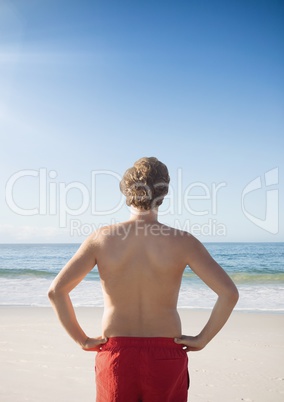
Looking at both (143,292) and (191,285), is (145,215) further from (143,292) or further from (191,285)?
(191,285)

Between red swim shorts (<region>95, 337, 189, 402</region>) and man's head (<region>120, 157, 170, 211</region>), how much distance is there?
0.59 m

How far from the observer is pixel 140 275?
1832mm

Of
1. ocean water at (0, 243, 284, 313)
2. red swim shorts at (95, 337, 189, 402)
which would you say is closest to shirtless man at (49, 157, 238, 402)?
red swim shorts at (95, 337, 189, 402)

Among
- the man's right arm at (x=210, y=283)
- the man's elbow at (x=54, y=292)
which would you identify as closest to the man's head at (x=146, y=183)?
the man's right arm at (x=210, y=283)

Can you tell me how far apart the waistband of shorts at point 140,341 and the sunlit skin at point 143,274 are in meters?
0.02

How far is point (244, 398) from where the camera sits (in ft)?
14.7

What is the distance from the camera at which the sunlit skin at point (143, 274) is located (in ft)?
6.01

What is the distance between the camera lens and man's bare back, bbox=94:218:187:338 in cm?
183

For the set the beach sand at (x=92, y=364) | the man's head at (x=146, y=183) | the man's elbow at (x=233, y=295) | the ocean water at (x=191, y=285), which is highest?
the man's head at (x=146, y=183)

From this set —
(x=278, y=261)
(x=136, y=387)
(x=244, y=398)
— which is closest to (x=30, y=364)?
(x=244, y=398)

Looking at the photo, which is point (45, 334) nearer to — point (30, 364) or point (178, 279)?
point (30, 364)

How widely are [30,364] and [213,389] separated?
7.65 feet

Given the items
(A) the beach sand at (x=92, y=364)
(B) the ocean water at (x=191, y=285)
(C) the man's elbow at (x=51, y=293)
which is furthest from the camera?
(B) the ocean water at (x=191, y=285)

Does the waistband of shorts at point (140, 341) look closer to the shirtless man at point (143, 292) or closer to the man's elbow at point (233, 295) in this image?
the shirtless man at point (143, 292)
